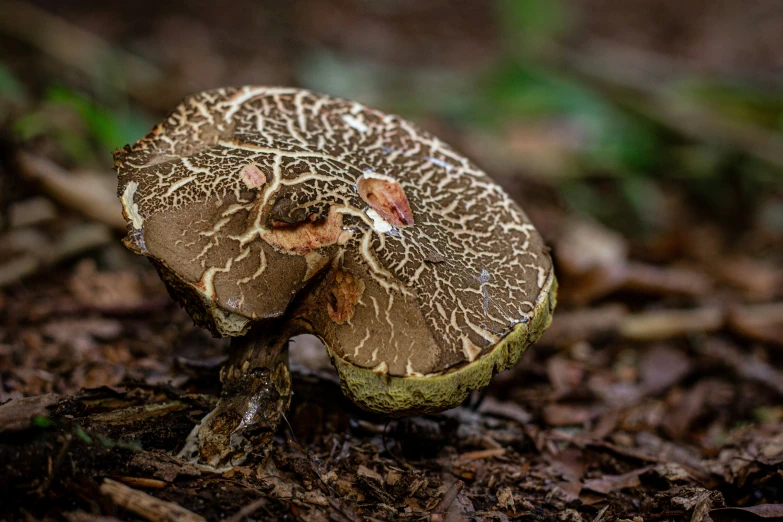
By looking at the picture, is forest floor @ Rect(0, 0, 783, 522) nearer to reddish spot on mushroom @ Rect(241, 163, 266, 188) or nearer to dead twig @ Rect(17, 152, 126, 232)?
dead twig @ Rect(17, 152, 126, 232)

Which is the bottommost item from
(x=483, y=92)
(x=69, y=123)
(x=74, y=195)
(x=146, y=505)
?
(x=74, y=195)

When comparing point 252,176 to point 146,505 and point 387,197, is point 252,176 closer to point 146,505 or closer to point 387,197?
point 387,197

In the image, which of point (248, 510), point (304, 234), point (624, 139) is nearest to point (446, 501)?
point (248, 510)

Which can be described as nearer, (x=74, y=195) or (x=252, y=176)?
(x=252, y=176)

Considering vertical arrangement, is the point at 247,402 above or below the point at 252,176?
below

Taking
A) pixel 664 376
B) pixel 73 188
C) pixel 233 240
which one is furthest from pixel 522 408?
pixel 73 188

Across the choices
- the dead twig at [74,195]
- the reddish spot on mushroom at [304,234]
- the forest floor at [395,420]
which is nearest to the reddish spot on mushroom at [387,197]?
the reddish spot on mushroom at [304,234]
